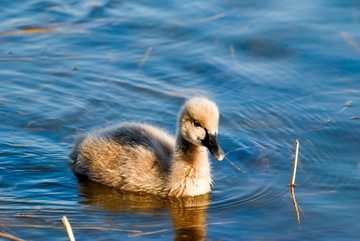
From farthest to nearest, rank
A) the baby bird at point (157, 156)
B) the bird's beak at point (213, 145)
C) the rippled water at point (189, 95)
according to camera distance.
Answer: the baby bird at point (157, 156)
the bird's beak at point (213, 145)
the rippled water at point (189, 95)

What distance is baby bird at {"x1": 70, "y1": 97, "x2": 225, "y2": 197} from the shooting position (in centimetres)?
611

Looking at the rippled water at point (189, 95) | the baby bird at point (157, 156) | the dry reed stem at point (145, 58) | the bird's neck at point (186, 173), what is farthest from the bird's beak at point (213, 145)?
the dry reed stem at point (145, 58)

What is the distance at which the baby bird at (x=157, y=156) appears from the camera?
6105 millimetres

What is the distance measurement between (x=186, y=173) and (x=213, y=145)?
0.49m

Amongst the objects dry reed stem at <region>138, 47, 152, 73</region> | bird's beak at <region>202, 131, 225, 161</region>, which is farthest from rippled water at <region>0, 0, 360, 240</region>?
bird's beak at <region>202, 131, 225, 161</region>

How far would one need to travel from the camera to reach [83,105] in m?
8.03

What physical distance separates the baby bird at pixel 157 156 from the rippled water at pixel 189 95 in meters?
0.16

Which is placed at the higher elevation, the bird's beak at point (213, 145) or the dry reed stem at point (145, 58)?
the dry reed stem at point (145, 58)

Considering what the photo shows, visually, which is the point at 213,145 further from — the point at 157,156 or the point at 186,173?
the point at 157,156

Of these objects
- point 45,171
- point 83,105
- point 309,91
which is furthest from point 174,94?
point 45,171

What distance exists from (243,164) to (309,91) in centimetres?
200

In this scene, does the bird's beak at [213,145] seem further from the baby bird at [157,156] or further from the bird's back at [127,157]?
the bird's back at [127,157]

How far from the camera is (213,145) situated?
602 cm

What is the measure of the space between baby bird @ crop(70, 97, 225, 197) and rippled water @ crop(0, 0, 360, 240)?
0.16 m
